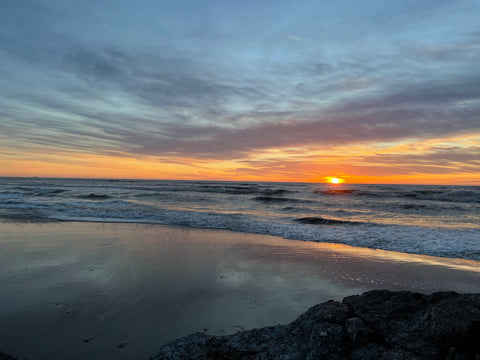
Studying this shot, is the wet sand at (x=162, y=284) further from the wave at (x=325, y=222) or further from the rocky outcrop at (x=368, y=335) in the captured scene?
the wave at (x=325, y=222)

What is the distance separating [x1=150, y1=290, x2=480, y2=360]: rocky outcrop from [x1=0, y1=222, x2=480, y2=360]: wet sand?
93 centimetres

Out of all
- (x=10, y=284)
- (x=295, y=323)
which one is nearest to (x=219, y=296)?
(x=295, y=323)

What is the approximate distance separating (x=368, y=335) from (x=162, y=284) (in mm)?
3967

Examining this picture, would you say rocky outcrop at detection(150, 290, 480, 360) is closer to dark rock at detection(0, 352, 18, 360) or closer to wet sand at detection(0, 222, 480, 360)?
wet sand at detection(0, 222, 480, 360)

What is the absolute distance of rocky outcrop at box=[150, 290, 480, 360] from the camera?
249 cm

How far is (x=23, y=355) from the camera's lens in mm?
3295

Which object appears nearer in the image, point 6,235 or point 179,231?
point 6,235

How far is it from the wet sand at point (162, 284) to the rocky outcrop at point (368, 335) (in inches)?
36.6

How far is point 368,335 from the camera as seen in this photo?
274 cm

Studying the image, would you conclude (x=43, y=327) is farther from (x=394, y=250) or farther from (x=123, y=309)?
(x=394, y=250)

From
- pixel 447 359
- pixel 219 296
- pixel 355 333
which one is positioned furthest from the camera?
pixel 219 296

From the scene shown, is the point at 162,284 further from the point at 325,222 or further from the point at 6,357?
the point at 325,222

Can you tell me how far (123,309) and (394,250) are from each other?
8.21 meters

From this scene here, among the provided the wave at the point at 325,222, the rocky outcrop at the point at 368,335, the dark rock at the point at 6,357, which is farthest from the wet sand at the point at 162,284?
the wave at the point at 325,222
